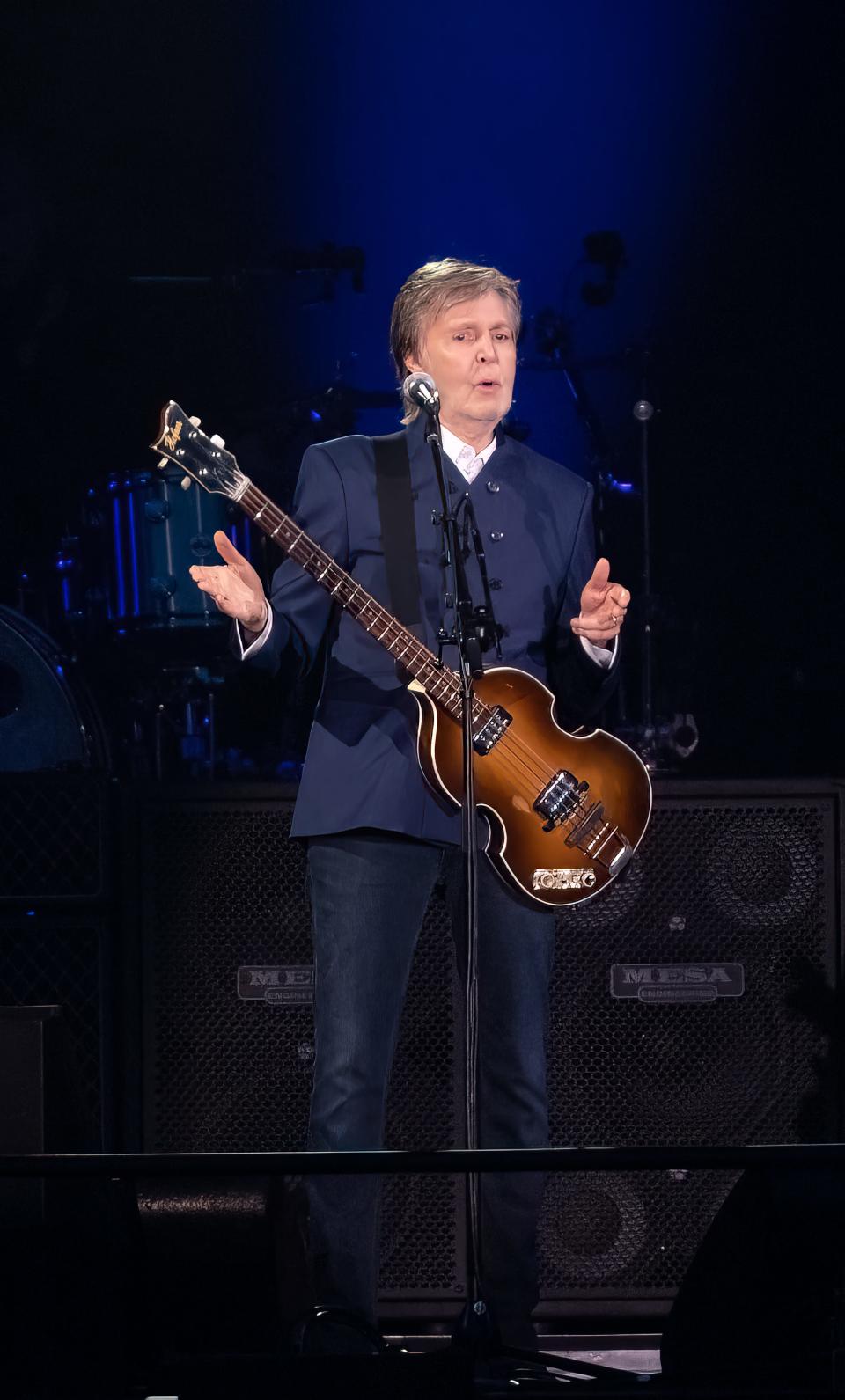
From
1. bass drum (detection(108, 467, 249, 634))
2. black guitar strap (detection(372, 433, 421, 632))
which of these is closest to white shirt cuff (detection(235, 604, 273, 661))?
black guitar strap (detection(372, 433, 421, 632))

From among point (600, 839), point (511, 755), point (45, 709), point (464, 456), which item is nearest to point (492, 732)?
point (511, 755)

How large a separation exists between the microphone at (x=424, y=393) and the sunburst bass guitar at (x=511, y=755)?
0.42 meters

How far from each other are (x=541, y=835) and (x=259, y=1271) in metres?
1.00

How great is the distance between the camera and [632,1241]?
333cm

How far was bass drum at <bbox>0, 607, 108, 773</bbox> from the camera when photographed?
4.94 meters

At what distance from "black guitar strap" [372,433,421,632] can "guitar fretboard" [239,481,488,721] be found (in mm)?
47

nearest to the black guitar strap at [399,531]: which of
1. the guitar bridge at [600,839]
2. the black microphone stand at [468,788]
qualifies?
the black microphone stand at [468,788]

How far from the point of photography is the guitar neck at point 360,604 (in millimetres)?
2883

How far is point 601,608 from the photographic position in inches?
113

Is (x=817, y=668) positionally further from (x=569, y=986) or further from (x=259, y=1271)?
(x=259, y=1271)

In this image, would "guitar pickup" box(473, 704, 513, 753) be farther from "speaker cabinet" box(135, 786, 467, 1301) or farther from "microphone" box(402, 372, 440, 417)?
"microphone" box(402, 372, 440, 417)

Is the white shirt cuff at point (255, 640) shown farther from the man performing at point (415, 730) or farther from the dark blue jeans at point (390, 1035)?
the dark blue jeans at point (390, 1035)

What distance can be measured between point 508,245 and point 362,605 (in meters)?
3.83

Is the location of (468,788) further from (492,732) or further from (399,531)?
(399,531)
